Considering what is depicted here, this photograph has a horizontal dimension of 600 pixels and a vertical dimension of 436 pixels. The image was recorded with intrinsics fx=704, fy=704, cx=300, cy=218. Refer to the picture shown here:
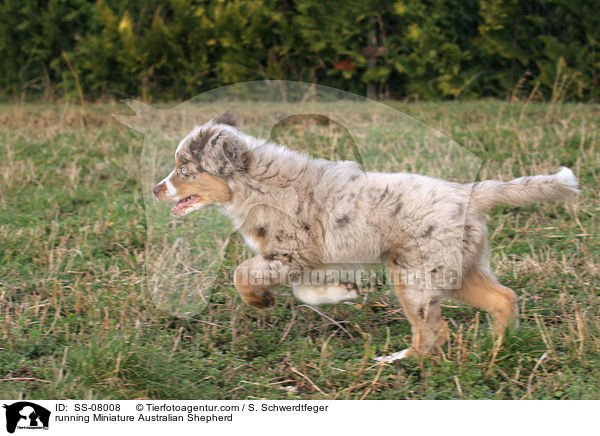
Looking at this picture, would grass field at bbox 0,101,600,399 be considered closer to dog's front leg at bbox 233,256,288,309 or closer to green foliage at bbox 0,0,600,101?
dog's front leg at bbox 233,256,288,309

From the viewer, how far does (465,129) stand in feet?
27.3

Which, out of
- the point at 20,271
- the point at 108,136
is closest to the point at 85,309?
the point at 20,271

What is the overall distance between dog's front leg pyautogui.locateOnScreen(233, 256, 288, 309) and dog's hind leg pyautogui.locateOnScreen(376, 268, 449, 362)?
697 millimetres

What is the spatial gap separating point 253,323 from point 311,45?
279 inches

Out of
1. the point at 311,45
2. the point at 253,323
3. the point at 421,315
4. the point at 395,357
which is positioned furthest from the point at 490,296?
the point at 311,45

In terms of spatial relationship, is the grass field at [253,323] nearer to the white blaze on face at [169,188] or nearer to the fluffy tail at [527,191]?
the white blaze on face at [169,188]

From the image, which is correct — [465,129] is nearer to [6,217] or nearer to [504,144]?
[504,144]

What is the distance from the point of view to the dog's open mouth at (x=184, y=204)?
14.3 ft

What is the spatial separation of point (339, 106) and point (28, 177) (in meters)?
3.66

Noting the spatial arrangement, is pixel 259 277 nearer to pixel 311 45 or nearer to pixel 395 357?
pixel 395 357

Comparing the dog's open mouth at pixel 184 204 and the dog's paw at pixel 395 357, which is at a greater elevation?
the dog's open mouth at pixel 184 204
